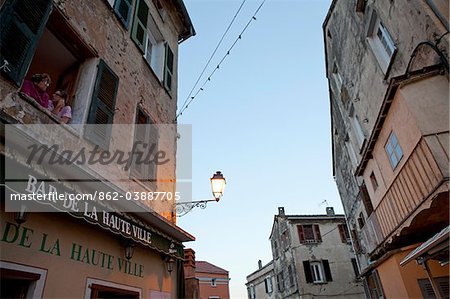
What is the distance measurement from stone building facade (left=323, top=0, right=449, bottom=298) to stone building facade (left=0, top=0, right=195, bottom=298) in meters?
5.52

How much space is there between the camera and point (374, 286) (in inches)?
589

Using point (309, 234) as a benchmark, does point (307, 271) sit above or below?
below

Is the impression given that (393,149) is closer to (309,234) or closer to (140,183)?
(140,183)

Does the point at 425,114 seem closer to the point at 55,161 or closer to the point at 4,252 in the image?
the point at 55,161

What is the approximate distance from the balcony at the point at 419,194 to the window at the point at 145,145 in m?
5.95

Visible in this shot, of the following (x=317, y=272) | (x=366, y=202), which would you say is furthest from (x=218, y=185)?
(x=317, y=272)

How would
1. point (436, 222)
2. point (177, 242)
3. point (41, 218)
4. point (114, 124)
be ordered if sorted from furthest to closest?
1. point (436, 222)
2. point (177, 242)
3. point (114, 124)
4. point (41, 218)

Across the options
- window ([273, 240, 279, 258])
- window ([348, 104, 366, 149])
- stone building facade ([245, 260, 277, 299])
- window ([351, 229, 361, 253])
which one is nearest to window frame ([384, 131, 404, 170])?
window ([348, 104, 366, 149])

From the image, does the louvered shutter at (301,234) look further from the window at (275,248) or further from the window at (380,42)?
the window at (380,42)

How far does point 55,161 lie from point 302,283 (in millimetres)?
24981

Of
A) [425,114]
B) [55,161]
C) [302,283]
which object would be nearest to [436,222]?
[425,114]

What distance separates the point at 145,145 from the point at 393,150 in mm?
6505

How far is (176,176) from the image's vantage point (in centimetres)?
849

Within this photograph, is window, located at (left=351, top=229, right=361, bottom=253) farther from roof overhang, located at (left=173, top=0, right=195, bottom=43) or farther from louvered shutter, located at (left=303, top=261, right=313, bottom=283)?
roof overhang, located at (left=173, top=0, right=195, bottom=43)
